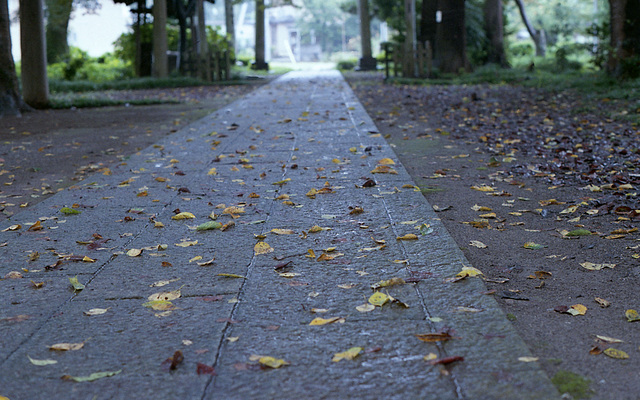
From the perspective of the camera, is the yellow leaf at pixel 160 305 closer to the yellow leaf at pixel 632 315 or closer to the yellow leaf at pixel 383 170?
the yellow leaf at pixel 632 315

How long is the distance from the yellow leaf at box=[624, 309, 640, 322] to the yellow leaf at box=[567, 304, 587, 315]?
0.17m

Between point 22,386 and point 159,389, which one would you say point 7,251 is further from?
point 159,389

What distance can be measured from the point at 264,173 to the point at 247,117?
16.3 ft

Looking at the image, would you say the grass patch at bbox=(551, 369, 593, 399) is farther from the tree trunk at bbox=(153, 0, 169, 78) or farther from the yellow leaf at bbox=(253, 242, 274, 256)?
the tree trunk at bbox=(153, 0, 169, 78)

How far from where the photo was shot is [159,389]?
208 centimetres

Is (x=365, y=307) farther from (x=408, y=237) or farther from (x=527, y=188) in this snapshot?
(x=527, y=188)

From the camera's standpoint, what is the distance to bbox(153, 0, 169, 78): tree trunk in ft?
62.2

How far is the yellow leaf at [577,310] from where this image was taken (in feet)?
9.14

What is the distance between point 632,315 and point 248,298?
167 centimetres

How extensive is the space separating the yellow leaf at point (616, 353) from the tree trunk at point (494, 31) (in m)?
23.3

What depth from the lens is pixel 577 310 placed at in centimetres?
281

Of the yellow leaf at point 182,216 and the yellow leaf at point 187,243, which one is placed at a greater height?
the yellow leaf at point 182,216

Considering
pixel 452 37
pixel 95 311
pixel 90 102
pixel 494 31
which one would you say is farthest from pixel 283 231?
pixel 494 31

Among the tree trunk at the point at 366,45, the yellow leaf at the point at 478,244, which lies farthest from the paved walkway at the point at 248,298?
the tree trunk at the point at 366,45
